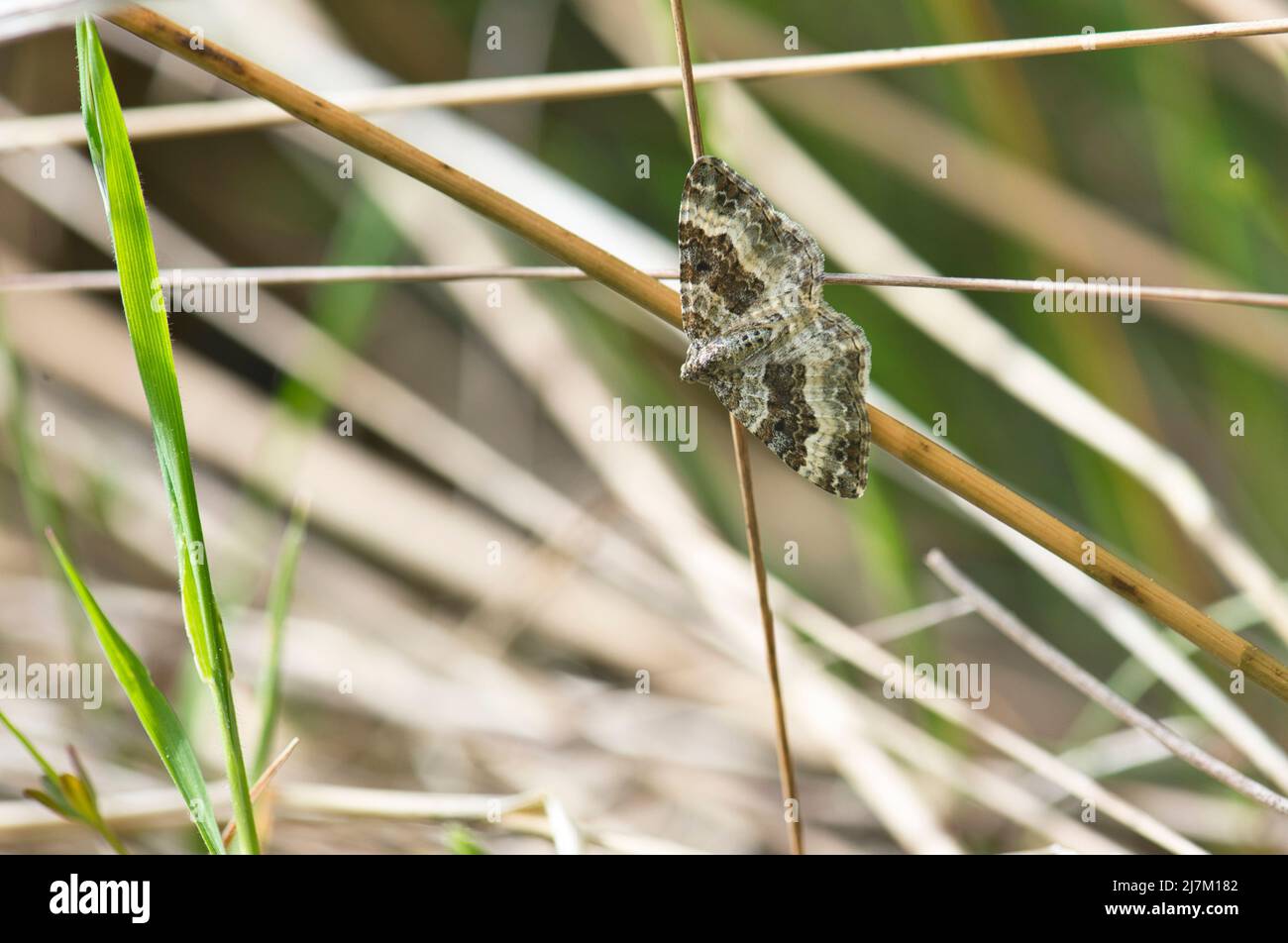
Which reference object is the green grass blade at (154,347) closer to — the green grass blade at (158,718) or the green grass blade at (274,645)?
the green grass blade at (158,718)

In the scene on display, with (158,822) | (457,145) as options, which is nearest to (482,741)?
(158,822)

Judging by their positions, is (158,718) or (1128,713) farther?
(1128,713)

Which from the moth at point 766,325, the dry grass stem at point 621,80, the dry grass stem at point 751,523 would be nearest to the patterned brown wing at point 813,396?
the moth at point 766,325

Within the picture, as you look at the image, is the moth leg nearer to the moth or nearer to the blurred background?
the moth

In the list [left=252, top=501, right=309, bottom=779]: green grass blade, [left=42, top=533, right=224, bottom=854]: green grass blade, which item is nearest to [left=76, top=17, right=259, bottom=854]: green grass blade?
[left=42, top=533, right=224, bottom=854]: green grass blade

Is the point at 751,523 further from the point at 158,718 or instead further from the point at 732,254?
the point at 158,718

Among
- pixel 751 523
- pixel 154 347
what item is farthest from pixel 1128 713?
pixel 154 347
